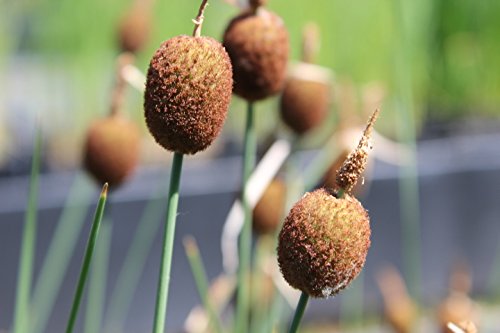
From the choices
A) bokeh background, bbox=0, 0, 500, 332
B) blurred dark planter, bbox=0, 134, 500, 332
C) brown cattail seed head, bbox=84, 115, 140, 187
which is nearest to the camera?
brown cattail seed head, bbox=84, 115, 140, 187

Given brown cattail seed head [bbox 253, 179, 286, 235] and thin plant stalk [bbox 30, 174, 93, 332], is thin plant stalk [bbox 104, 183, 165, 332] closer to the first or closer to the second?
thin plant stalk [bbox 30, 174, 93, 332]

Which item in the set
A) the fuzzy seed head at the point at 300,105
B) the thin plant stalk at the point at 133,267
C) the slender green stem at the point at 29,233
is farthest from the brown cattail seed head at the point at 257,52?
the thin plant stalk at the point at 133,267

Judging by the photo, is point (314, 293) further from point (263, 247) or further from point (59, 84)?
point (59, 84)

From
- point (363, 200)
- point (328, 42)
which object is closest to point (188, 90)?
point (363, 200)

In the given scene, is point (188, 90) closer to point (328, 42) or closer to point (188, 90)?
point (188, 90)

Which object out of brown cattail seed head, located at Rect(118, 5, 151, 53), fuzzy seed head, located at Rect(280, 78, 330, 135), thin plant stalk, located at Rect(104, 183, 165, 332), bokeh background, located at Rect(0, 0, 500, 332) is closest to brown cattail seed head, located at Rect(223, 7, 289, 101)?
fuzzy seed head, located at Rect(280, 78, 330, 135)

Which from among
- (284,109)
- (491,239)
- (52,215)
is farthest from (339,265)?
(491,239)

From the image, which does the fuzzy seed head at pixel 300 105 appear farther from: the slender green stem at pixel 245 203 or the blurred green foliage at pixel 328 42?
the blurred green foliage at pixel 328 42
